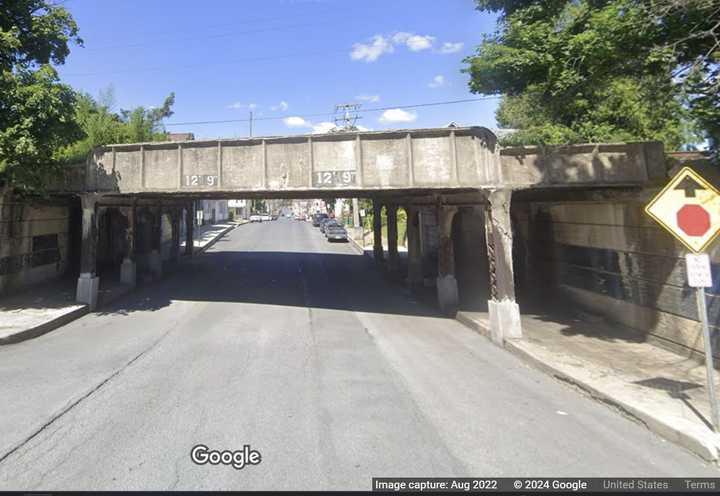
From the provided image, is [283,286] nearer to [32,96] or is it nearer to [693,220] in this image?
[32,96]

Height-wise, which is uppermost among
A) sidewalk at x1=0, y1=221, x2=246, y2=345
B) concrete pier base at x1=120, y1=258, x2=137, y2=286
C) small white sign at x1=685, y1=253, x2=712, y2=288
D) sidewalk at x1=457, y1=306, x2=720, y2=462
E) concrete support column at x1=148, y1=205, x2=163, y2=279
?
concrete support column at x1=148, y1=205, x2=163, y2=279

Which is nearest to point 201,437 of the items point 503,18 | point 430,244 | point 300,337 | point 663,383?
point 300,337

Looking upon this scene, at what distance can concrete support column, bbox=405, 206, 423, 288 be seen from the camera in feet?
72.7

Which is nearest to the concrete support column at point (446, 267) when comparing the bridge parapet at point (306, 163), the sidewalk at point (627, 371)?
the sidewalk at point (627, 371)

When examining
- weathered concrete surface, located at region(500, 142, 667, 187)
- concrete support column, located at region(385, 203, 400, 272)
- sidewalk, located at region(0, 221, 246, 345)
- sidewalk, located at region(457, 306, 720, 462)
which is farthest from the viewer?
concrete support column, located at region(385, 203, 400, 272)

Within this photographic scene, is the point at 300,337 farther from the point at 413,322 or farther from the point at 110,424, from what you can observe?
the point at 110,424

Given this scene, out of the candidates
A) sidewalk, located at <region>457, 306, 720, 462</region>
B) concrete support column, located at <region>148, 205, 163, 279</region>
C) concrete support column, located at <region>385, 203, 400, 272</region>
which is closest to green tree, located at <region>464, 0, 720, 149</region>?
sidewalk, located at <region>457, 306, 720, 462</region>

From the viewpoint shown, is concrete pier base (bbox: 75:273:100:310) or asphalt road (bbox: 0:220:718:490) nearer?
asphalt road (bbox: 0:220:718:490)

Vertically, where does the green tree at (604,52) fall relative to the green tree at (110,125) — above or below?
below

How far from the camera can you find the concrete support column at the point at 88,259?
15.2 metres

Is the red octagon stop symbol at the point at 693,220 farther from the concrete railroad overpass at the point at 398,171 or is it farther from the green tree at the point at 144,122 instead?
the green tree at the point at 144,122

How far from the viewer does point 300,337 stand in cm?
1177

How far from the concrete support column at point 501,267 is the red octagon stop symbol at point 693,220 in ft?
20.7

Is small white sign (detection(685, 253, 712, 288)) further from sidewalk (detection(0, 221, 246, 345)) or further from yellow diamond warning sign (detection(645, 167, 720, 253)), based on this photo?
sidewalk (detection(0, 221, 246, 345))
